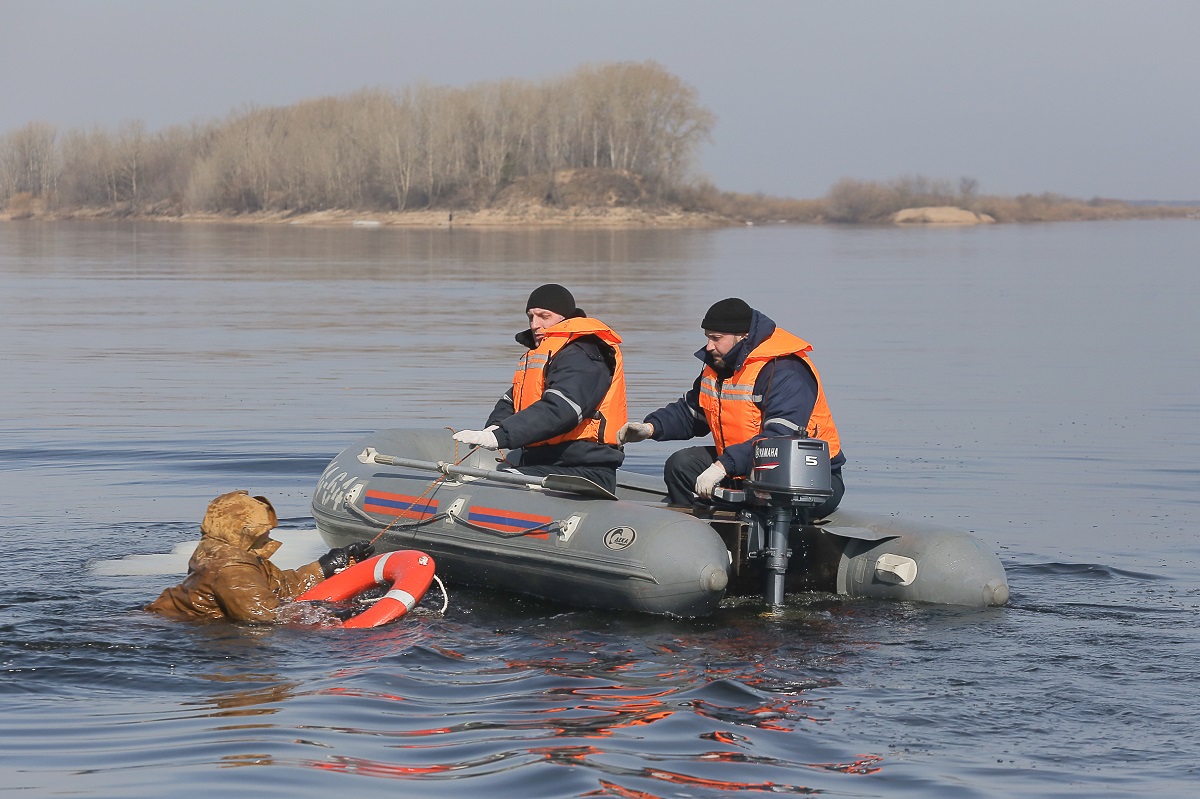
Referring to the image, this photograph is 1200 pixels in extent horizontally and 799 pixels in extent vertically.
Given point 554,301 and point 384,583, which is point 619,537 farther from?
point 554,301

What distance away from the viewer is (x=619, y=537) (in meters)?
6.78

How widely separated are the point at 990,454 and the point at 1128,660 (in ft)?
18.1

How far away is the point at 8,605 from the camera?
6.84m

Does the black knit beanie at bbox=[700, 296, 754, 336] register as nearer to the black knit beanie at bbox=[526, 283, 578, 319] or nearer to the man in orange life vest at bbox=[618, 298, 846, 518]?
the man in orange life vest at bbox=[618, 298, 846, 518]

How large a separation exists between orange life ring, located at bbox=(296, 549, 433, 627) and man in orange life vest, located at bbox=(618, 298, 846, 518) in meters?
1.35

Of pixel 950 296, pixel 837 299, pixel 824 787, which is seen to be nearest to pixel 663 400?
pixel 824 787

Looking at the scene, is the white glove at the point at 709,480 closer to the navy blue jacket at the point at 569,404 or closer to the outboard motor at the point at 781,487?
the outboard motor at the point at 781,487

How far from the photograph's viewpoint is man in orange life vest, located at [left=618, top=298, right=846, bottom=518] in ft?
22.3

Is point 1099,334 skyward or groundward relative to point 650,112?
groundward

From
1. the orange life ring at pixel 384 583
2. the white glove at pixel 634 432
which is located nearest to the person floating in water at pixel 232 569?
the orange life ring at pixel 384 583

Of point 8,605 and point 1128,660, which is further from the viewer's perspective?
point 8,605

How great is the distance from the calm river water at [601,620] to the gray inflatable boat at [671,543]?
0.49 feet

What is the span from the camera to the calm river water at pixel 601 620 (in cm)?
480

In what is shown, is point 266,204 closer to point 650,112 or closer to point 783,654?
point 650,112
